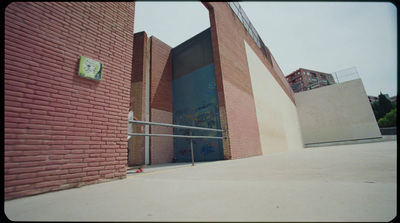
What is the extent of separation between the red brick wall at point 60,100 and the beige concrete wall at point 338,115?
19677 mm

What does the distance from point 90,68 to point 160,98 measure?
5.01 m

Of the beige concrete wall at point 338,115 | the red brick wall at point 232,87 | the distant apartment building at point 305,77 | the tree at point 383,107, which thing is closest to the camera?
the red brick wall at point 232,87

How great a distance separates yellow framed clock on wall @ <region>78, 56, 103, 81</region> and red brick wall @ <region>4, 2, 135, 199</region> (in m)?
0.06

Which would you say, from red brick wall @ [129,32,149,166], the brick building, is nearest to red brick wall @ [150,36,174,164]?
red brick wall @ [129,32,149,166]

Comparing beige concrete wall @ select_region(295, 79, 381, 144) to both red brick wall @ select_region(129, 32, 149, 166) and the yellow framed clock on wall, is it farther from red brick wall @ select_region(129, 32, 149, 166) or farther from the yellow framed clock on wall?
the yellow framed clock on wall

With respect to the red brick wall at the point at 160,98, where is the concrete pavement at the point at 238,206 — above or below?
below

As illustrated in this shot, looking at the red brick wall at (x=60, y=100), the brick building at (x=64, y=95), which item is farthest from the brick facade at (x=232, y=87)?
the red brick wall at (x=60, y=100)

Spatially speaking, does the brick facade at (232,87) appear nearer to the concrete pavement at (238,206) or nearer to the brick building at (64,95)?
the brick building at (64,95)

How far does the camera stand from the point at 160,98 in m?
7.16

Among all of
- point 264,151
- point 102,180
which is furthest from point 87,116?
point 264,151

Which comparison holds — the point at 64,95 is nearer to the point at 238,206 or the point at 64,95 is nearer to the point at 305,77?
the point at 238,206

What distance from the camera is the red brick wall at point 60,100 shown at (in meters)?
1.59

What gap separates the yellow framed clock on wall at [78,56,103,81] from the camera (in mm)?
2092

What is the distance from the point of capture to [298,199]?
3.50ft
